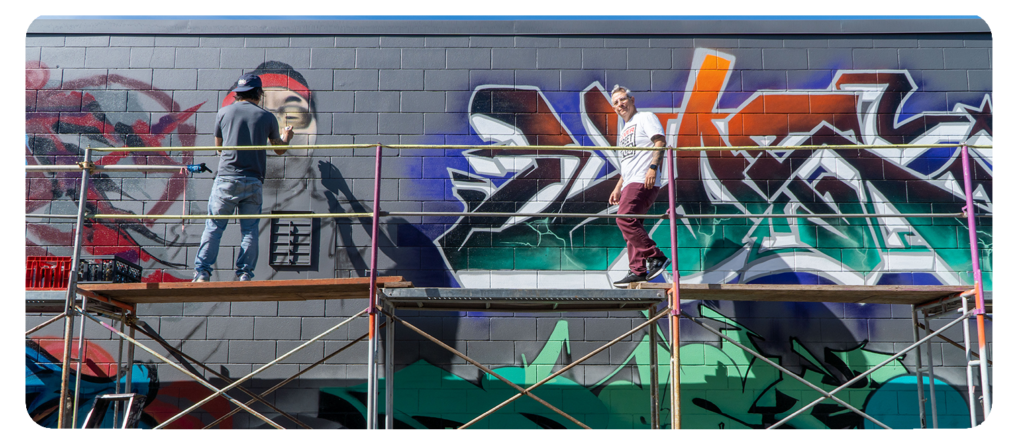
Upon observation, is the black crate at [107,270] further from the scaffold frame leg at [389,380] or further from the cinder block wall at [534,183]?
the scaffold frame leg at [389,380]

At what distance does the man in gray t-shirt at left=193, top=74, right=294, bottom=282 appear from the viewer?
243 inches

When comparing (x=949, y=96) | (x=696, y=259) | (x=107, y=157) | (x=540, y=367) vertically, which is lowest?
(x=540, y=367)

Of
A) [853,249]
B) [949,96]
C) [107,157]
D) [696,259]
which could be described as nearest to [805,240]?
[853,249]

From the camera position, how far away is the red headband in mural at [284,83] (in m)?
7.66

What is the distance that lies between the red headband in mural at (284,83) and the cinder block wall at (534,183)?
0.02m

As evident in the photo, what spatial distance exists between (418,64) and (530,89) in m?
1.13

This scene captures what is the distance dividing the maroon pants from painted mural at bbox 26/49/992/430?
1085 millimetres

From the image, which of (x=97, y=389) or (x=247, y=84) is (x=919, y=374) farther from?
(x=97, y=389)

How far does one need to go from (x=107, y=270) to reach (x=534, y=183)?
12.5ft

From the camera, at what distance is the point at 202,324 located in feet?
23.7

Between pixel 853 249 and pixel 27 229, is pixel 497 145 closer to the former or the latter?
pixel 853 249

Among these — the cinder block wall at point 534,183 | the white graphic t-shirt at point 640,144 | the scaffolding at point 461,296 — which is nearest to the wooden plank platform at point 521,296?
the scaffolding at point 461,296
